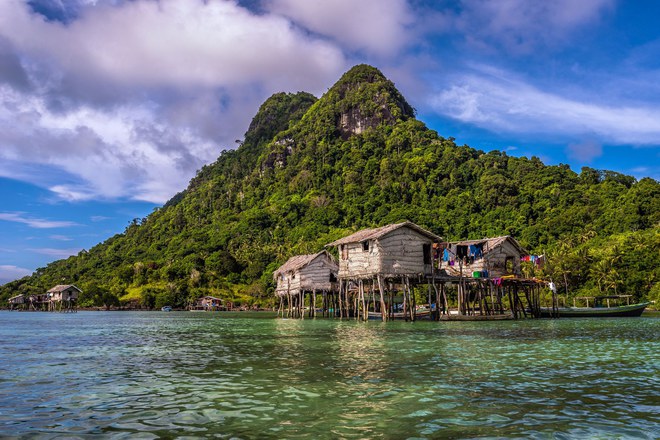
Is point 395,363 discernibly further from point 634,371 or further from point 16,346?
point 16,346

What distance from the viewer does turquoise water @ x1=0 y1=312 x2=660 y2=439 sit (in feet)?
25.5

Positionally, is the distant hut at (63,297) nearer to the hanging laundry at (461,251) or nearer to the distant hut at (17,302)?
the distant hut at (17,302)

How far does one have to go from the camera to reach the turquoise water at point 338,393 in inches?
306

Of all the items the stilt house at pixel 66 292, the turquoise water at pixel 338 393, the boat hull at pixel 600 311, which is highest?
the stilt house at pixel 66 292

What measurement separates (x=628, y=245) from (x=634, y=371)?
59681 mm

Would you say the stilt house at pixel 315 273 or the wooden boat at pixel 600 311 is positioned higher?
the stilt house at pixel 315 273

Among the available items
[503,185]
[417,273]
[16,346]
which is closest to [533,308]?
[417,273]

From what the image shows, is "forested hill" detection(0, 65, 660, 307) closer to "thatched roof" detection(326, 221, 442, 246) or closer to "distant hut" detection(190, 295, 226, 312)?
"distant hut" detection(190, 295, 226, 312)

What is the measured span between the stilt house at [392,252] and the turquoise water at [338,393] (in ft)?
63.5

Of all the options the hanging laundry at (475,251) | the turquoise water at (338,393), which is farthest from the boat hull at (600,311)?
the turquoise water at (338,393)

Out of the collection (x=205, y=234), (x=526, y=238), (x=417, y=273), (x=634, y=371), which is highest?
(x=205, y=234)

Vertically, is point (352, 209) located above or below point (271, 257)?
above

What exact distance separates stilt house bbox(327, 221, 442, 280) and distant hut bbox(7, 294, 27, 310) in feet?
335

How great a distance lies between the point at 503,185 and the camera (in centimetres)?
10375
